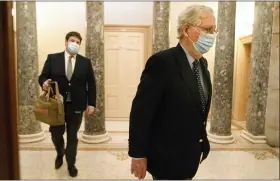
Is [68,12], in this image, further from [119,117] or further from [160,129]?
[160,129]

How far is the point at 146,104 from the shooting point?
174 cm

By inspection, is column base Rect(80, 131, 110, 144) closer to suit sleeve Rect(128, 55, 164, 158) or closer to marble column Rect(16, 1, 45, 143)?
marble column Rect(16, 1, 45, 143)

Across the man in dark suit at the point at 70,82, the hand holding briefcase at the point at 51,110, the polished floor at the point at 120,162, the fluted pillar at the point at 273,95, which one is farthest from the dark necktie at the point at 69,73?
the fluted pillar at the point at 273,95

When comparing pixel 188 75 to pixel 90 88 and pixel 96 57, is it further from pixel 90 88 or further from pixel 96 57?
pixel 96 57

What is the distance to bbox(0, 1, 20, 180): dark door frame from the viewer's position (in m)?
0.84

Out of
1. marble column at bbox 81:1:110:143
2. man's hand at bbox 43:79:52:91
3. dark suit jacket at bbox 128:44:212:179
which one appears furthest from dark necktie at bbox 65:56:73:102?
dark suit jacket at bbox 128:44:212:179

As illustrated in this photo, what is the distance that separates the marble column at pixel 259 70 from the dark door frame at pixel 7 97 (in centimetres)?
522

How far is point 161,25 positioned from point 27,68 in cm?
259

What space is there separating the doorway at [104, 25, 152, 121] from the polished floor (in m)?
2.08

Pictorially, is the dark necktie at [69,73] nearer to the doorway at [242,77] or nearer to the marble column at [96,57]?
the marble column at [96,57]

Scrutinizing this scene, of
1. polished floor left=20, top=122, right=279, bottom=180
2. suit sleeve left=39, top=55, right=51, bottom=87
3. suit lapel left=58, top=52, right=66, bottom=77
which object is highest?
suit lapel left=58, top=52, right=66, bottom=77

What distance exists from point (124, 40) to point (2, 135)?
6.66 meters

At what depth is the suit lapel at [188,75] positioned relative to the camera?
1771 millimetres

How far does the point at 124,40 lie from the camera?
7.38 m
